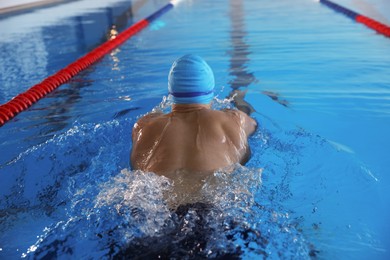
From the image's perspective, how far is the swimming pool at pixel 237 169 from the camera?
204 cm

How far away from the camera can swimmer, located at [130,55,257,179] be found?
2.19 metres

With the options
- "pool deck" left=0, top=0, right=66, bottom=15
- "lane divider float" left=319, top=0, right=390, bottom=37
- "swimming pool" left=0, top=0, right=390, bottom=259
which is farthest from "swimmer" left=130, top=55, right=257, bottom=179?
"pool deck" left=0, top=0, right=66, bottom=15

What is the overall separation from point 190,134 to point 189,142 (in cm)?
5

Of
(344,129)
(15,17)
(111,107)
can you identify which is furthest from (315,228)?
(15,17)

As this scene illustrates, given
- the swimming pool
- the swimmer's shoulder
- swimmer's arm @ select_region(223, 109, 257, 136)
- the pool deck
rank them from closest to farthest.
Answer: the swimming pool → the swimmer's shoulder → swimmer's arm @ select_region(223, 109, 257, 136) → the pool deck

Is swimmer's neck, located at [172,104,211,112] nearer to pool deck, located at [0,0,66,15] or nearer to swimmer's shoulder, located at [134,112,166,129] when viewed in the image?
swimmer's shoulder, located at [134,112,166,129]

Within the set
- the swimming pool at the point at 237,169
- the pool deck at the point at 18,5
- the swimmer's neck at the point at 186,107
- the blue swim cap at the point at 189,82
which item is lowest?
the pool deck at the point at 18,5

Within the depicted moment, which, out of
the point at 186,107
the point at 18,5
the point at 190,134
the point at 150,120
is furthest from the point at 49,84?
the point at 18,5

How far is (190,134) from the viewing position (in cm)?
225

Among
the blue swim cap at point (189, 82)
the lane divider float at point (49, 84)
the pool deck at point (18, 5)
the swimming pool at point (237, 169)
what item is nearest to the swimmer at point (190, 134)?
the blue swim cap at point (189, 82)

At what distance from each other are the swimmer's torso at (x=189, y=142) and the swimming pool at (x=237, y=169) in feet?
0.31

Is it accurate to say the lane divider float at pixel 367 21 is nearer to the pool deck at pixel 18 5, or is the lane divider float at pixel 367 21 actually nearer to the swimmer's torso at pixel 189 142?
the swimmer's torso at pixel 189 142

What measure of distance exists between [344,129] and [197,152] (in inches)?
74.2

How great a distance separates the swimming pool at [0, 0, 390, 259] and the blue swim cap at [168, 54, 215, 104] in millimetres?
488
